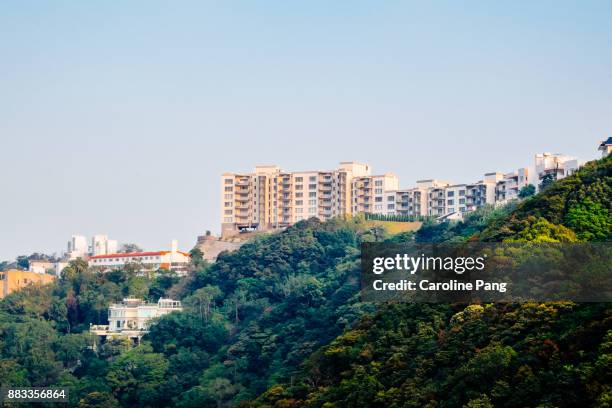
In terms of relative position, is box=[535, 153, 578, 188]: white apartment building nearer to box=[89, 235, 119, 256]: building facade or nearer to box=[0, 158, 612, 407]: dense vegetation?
box=[0, 158, 612, 407]: dense vegetation

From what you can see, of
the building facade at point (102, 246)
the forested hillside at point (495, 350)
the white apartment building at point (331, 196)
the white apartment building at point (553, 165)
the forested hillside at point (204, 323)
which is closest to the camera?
the forested hillside at point (495, 350)

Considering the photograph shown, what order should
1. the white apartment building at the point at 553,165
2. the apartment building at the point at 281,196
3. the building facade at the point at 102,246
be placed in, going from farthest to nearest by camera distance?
the building facade at the point at 102,246 → the apartment building at the point at 281,196 → the white apartment building at the point at 553,165

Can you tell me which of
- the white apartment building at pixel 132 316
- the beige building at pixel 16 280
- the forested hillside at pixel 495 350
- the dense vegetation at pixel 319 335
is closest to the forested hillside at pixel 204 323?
the dense vegetation at pixel 319 335

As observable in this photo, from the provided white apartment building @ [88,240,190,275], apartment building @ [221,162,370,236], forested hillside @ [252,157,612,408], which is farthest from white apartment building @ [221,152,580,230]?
forested hillside @ [252,157,612,408]

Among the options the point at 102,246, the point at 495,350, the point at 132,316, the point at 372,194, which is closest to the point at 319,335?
the point at 495,350

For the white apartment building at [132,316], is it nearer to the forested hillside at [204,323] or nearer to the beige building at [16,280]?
the forested hillside at [204,323]

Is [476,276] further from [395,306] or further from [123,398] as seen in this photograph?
[123,398]
